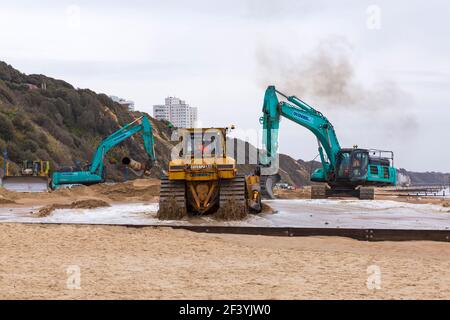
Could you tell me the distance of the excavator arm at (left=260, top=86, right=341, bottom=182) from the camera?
28828mm

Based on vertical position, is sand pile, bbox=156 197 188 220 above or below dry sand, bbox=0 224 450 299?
above

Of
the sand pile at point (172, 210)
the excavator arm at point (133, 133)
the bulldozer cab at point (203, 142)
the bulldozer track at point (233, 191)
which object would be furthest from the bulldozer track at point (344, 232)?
the excavator arm at point (133, 133)

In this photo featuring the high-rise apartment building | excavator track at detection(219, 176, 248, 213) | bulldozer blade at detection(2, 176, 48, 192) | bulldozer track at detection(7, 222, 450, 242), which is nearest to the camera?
bulldozer track at detection(7, 222, 450, 242)

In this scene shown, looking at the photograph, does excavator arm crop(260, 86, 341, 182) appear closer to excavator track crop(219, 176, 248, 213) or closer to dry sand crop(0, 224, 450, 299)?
excavator track crop(219, 176, 248, 213)

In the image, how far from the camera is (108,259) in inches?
378

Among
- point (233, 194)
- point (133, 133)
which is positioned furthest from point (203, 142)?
point (133, 133)

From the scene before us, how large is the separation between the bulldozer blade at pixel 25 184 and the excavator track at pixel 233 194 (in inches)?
721

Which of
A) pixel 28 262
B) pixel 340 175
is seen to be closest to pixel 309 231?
pixel 28 262

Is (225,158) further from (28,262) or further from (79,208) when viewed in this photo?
(28,262)

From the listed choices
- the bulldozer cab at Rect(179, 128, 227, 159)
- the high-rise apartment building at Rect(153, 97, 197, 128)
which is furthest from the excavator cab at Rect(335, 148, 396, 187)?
the bulldozer cab at Rect(179, 128, 227, 159)

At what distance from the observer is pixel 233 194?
1656 cm

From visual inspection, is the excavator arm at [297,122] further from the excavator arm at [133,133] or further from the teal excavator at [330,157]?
the excavator arm at [133,133]

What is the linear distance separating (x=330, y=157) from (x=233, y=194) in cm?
1604
